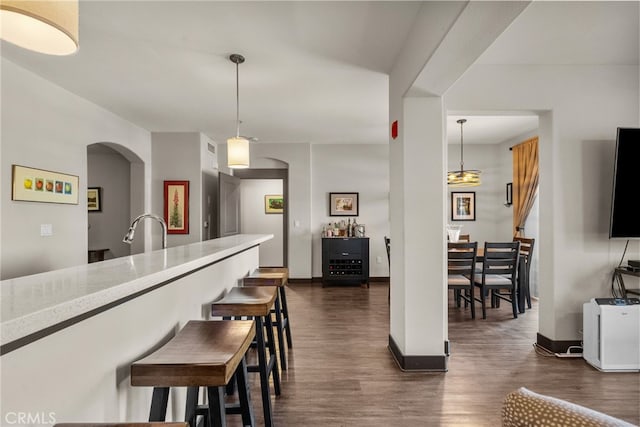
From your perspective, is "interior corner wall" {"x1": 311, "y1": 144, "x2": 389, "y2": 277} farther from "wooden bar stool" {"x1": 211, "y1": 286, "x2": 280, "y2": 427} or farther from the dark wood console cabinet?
"wooden bar stool" {"x1": 211, "y1": 286, "x2": 280, "y2": 427}

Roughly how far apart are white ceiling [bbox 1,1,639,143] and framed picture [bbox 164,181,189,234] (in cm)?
133

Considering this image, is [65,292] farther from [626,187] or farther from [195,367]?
[626,187]

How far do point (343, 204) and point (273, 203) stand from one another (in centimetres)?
263

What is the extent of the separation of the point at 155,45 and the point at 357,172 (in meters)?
4.39

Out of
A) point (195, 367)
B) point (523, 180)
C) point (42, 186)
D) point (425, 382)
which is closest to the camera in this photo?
point (195, 367)

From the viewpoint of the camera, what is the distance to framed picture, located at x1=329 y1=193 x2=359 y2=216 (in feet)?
21.1

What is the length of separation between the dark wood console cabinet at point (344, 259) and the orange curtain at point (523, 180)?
2588 millimetres

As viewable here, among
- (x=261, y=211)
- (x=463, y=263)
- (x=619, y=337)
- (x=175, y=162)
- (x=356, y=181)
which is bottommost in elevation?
(x=619, y=337)

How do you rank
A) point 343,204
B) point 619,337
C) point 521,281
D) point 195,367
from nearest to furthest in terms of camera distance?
1. point 195,367
2. point 619,337
3. point 521,281
4. point 343,204

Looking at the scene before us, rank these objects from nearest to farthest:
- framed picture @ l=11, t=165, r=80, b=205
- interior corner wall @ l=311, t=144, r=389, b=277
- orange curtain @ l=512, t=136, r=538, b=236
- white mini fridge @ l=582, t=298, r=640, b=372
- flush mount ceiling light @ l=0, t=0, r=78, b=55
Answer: flush mount ceiling light @ l=0, t=0, r=78, b=55 → white mini fridge @ l=582, t=298, r=640, b=372 → framed picture @ l=11, t=165, r=80, b=205 → orange curtain @ l=512, t=136, r=538, b=236 → interior corner wall @ l=311, t=144, r=389, b=277

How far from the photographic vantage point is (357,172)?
6461 mm

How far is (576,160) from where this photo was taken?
9.76 ft

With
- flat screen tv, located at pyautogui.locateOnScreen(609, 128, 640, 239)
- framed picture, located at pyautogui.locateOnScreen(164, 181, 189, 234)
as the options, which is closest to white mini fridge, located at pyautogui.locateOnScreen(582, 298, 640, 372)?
flat screen tv, located at pyautogui.locateOnScreen(609, 128, 640, 239)

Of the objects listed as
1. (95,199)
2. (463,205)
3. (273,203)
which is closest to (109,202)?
(95,199)
